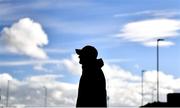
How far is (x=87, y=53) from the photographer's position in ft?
56.7

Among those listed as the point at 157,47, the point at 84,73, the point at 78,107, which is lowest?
the point at 78,107

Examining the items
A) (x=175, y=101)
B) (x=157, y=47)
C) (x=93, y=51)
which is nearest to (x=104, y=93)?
(x=93, y=51)

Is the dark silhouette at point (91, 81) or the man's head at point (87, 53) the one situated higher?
the man's head at point (87, 53)

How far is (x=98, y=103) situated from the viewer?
55.7ft

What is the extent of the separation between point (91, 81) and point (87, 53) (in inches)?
37.6

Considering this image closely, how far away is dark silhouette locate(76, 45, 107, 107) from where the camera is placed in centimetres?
1703

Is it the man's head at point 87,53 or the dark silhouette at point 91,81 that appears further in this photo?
the man's head at point 87,53

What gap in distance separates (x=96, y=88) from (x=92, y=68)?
2.33 feet

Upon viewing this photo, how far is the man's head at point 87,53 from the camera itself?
1725 cm

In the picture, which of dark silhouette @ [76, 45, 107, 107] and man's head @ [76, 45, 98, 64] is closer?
dark silhouette @ [76, 45, 107, 107]

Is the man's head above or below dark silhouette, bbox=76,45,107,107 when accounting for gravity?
above

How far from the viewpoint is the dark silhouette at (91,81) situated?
1703 centimetres

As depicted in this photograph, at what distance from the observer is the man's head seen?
56.6 ft

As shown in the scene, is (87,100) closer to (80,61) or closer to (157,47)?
(80,61)
